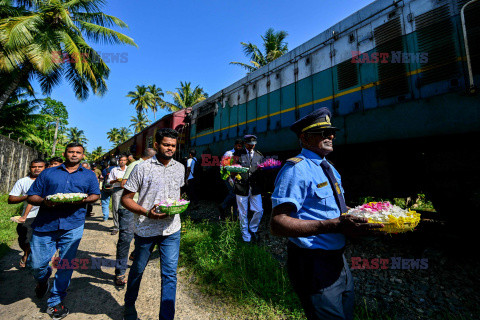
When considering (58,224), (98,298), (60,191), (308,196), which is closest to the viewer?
(308,196)

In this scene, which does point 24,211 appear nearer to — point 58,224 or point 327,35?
point 58,224

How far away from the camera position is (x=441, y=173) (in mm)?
3293

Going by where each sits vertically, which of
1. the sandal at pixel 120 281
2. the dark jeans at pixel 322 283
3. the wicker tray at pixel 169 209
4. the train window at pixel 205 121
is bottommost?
the sandal at pixel 120 281

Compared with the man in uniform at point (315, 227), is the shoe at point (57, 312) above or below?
below

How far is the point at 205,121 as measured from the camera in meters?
10.1

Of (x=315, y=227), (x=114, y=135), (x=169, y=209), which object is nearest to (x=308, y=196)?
(x=315, y=227)

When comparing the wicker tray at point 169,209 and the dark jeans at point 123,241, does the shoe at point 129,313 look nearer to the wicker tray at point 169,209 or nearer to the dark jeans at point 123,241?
the wicker tray at point 169,209

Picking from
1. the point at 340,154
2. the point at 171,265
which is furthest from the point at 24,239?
the point at 340,154

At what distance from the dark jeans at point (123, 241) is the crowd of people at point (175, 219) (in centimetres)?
1

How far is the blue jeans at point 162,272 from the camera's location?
2.09m

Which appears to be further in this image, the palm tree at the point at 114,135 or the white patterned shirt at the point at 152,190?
the palm tree at the point at 114,135

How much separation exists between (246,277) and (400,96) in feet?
12.9

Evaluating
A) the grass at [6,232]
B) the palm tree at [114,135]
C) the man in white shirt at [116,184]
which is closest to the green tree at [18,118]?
the grass at [6,232]

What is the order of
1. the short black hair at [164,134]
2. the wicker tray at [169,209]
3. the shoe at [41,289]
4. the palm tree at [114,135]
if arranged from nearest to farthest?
the wicker tray at [169,209] < the short black hair at [164,134] < the shoe at [41,289] < the palm tree at [114,135]
